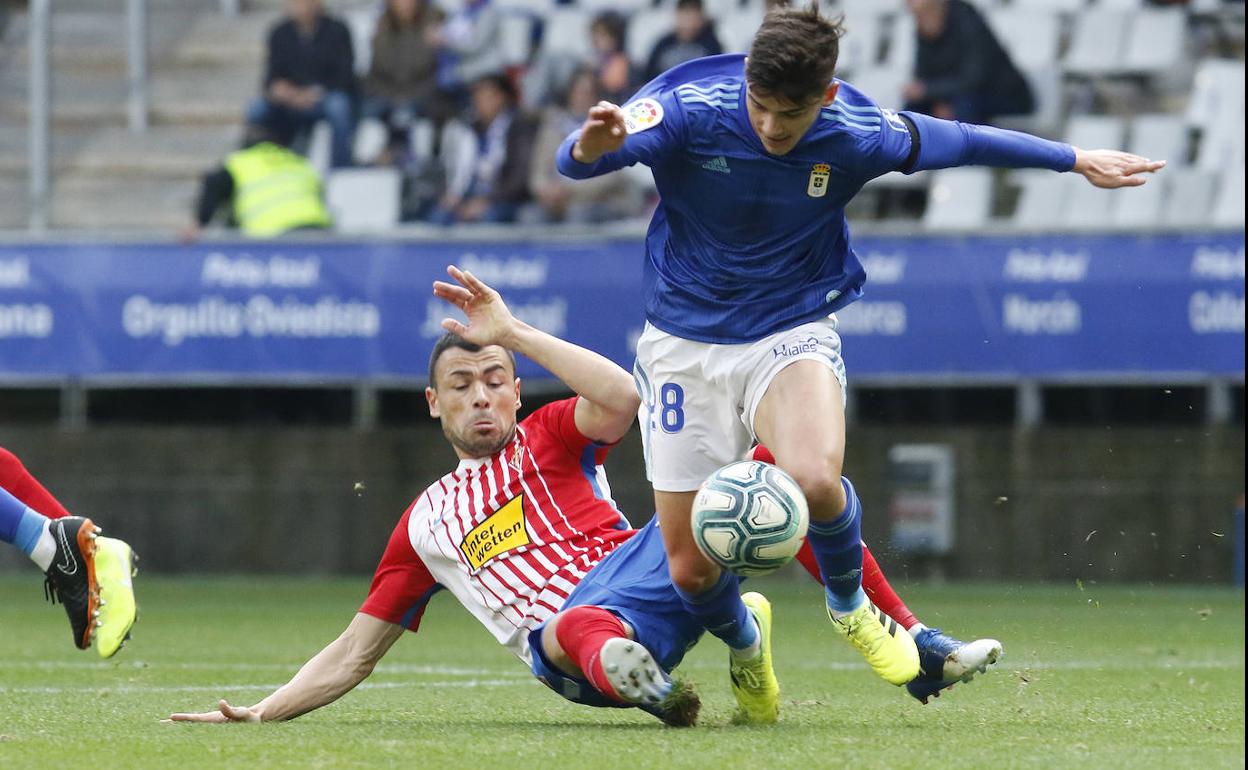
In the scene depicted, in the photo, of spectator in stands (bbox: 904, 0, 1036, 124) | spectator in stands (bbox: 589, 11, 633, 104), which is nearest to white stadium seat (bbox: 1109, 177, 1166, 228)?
spectator in stands (bbox: 904, 0, 1036, 124)

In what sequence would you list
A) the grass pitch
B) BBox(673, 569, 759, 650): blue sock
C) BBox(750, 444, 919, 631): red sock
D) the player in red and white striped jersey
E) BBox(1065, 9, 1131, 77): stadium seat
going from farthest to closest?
BBox(1065, 9, 1131, 77): stadium seat → BBox(750, 444, 919, 631): red sock → the player in red and white striped jersey → BBox(673, 569, 759, 650): blue sock → the grass pitch

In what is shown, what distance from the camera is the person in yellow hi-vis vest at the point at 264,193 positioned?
13.9 meters

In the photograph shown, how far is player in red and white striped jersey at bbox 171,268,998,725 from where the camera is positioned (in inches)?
218

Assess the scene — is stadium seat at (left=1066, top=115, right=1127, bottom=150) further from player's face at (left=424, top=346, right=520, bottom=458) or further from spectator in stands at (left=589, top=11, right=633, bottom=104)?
player's face at (left=424, top=346, right=520, bottom=458)

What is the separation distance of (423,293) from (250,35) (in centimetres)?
465

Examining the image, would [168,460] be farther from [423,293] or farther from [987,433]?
[987,433]

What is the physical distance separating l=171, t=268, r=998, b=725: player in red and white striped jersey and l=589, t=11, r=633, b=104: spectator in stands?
8.47 m

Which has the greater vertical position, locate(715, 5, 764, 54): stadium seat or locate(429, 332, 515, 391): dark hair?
locate(715, 5, 764, 54): stadium seat

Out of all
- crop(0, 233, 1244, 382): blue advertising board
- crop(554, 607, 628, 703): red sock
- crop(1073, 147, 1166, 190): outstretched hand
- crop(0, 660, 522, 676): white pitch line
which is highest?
crop(1073, 147, 1166, 190): outstretched hand

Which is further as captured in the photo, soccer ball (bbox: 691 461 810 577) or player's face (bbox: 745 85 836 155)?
player's face (bbox: 745 85 836 155)

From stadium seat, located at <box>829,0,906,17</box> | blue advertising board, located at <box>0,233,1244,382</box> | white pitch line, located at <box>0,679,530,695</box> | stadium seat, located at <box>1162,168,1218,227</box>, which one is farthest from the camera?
stadium seat, located at <box>829,0,906,17</box>

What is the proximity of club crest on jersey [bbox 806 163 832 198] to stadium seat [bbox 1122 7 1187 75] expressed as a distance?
947cm

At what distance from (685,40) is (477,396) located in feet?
28.6

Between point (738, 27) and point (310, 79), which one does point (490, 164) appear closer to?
point (310, 79)
